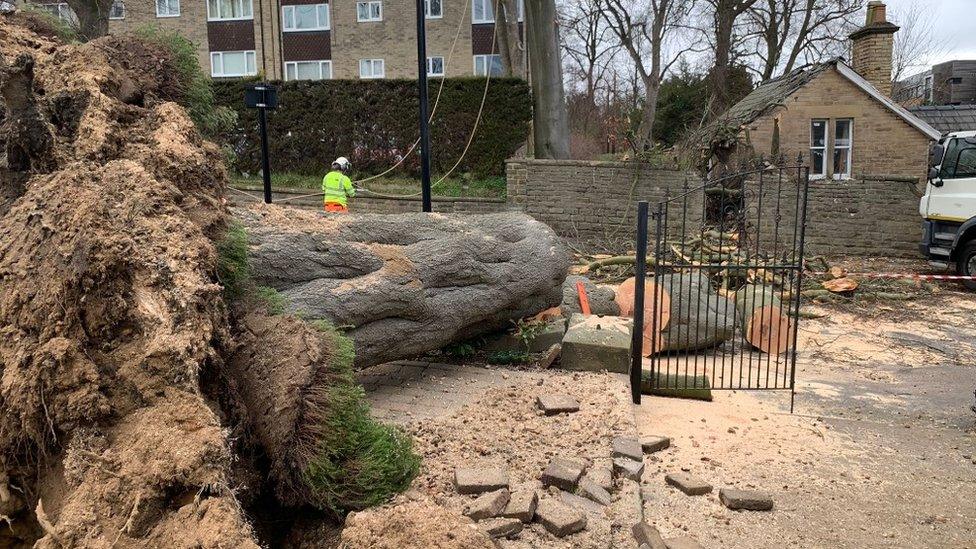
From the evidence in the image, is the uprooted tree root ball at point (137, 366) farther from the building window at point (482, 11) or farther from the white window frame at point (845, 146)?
the building window at point (482, 11)

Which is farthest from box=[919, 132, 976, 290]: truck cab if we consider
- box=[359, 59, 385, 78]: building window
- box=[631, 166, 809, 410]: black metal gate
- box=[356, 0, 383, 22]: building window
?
box=[356, 0, 383, 22]: building window

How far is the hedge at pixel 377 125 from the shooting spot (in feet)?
51.0

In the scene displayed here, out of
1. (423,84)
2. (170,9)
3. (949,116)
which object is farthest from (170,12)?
(949,116)

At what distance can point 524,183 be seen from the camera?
14.3 m

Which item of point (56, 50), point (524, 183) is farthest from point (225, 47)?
point (56, 50)

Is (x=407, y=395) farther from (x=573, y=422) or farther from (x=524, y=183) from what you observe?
(x=524, y=183)

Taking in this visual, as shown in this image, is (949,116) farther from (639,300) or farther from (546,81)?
(639,300)

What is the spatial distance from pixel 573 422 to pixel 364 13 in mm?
25535

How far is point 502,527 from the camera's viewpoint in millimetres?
3201

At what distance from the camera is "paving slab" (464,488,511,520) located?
328 cm

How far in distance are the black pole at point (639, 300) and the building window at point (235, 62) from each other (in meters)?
25.5

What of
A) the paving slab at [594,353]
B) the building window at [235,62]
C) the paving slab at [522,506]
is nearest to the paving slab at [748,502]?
the paving slab at [522,506]

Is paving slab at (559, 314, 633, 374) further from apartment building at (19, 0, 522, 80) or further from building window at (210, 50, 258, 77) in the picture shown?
building window at (210, 50, 258, 77)

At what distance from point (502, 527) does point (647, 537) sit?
2.32 ft
